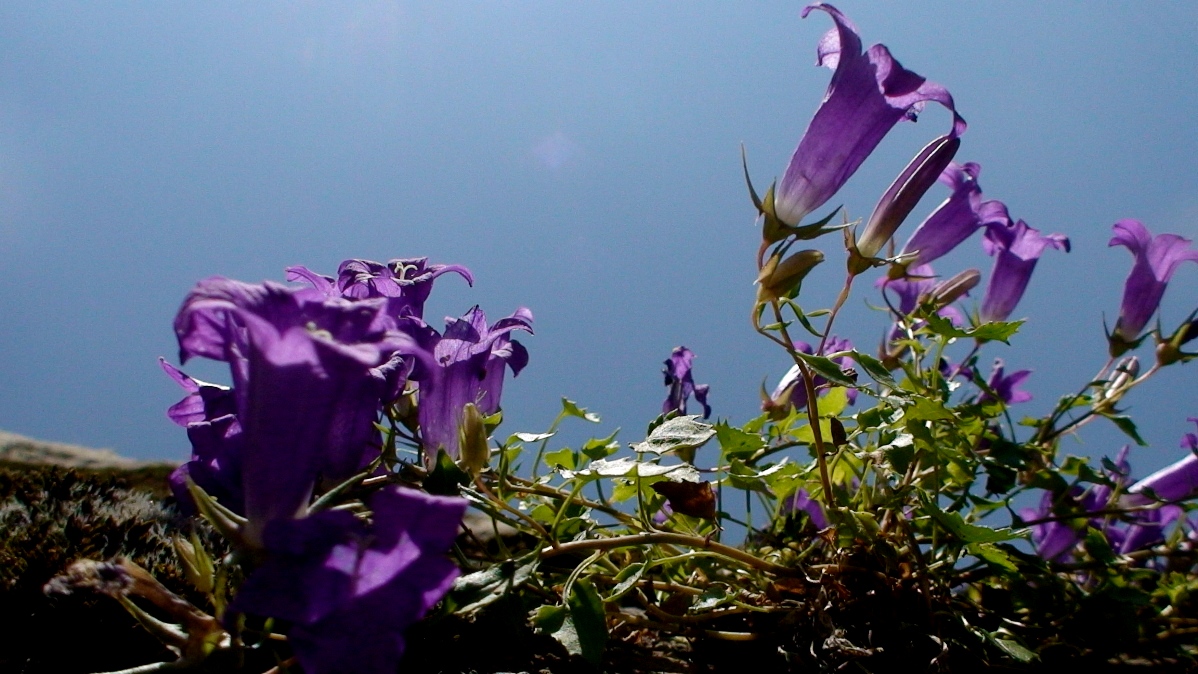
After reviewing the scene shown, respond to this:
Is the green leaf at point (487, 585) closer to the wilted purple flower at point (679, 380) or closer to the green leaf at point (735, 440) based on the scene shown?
the green leaf at point (735, 440)

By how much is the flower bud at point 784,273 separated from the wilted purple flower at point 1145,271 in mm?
1012

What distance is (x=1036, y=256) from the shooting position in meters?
1.82

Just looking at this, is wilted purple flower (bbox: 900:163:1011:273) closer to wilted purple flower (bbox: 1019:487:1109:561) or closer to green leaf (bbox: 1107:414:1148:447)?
green leaf (bbox: 1107:414:1148:447)

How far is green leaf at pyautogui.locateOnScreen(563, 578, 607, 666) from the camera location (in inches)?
37.2

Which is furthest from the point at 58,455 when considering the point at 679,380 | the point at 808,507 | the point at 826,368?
the point at 826,368

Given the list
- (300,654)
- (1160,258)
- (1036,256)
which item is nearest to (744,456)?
(300,654)

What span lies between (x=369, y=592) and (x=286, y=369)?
8.5 inches

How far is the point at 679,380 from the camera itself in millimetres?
1921

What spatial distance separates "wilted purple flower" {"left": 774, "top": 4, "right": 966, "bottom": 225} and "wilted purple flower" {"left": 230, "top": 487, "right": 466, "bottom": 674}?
31.5 inches

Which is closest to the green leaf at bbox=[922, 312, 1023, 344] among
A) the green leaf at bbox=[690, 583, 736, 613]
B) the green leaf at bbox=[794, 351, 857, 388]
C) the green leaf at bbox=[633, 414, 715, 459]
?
the green leaf at bbox=[794, 351, 857, 388]

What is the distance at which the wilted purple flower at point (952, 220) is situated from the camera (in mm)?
1590

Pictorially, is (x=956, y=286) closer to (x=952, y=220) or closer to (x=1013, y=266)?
(x=952, y=220)

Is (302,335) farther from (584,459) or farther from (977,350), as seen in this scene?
(977,350)

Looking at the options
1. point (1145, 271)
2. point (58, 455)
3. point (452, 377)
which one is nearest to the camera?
point (452, 377)
